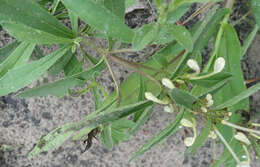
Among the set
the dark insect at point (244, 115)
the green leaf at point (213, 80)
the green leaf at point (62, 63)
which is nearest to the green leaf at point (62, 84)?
the green leaf at point (62, 63)

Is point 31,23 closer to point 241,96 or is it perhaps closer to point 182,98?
point 182,98

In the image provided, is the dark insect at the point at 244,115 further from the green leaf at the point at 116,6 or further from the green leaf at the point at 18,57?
the green leaf at the point at 18,57

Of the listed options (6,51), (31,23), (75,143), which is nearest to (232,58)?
(31,23)

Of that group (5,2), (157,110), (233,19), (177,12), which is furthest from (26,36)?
(233,19)

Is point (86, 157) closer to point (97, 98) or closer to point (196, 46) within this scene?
point (97, 98)

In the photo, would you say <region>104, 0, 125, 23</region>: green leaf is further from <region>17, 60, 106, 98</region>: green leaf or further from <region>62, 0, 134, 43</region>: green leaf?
<region>17, 60, 106, 98</region>: green leaf
